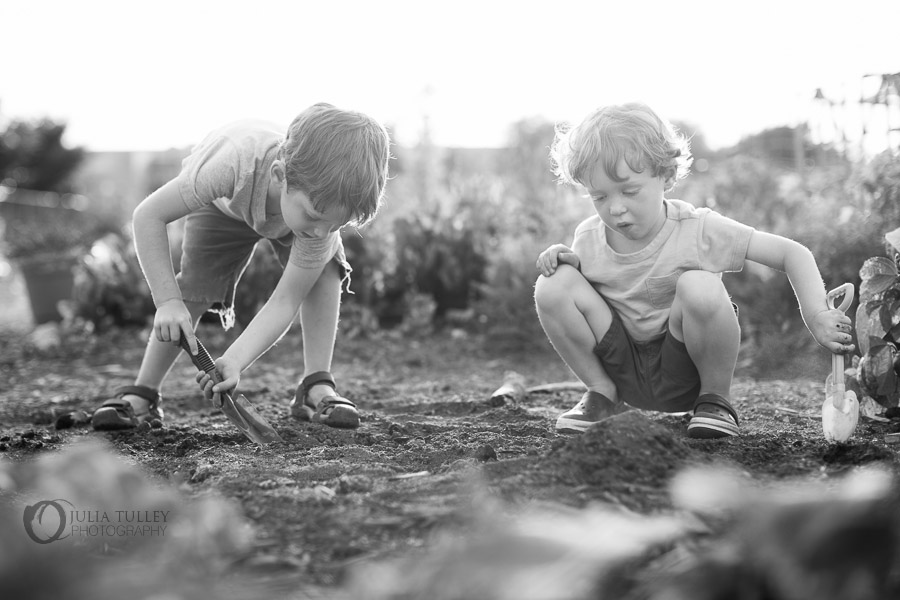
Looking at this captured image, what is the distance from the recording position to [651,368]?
2574 millimetres

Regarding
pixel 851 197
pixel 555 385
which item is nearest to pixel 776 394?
pixel 555 385

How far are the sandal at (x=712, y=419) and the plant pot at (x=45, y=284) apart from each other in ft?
18.0

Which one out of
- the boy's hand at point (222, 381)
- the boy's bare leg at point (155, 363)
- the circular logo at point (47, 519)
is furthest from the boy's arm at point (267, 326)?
the circular logo at point (47, 519)

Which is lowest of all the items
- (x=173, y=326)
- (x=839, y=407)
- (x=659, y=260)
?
(x=839, y=407)

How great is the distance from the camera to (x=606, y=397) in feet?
8.60

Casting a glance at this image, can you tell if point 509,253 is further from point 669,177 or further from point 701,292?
point 701,292

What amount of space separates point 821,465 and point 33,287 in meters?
6.14

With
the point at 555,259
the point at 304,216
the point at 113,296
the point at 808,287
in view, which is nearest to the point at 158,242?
the point at 304,216

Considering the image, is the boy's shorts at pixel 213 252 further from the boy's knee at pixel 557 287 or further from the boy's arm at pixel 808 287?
the boy's arm at pixel 808 287

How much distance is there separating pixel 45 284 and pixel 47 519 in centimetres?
547

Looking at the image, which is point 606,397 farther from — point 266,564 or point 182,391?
point 182,391

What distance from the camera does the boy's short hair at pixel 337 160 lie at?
235 cm

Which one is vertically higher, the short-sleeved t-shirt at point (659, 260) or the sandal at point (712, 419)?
the short-sleeved t-shirt at point (659, 260)

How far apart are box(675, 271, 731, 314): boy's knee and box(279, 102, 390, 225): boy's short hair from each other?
0.89 meters
